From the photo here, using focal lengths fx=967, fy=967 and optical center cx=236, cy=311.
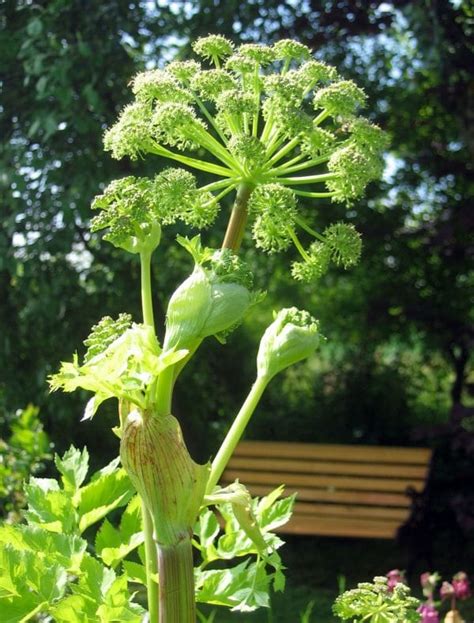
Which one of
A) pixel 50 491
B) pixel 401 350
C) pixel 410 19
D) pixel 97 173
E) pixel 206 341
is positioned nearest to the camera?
pixel 50 491

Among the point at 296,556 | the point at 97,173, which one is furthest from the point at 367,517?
the point at 97,173

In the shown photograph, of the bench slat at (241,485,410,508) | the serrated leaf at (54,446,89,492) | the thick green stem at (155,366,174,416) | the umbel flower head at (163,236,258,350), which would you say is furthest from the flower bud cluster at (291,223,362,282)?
the bench slat at (241,485,410,508)

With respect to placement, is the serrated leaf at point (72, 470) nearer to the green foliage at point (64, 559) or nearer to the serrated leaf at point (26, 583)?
the green foliage at point (64, 559)

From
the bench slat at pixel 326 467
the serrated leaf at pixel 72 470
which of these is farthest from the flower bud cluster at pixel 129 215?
the bench slat at pixel 326 467

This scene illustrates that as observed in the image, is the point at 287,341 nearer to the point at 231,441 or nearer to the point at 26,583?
the point at 231,441

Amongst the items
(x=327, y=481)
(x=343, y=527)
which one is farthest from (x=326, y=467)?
(x=343, y=527)

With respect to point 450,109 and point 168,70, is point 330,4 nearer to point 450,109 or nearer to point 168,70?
point 450,109

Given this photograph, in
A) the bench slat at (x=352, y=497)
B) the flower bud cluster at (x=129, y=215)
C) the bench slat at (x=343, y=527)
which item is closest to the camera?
the flower bud cluster at (x=129, y=215)
